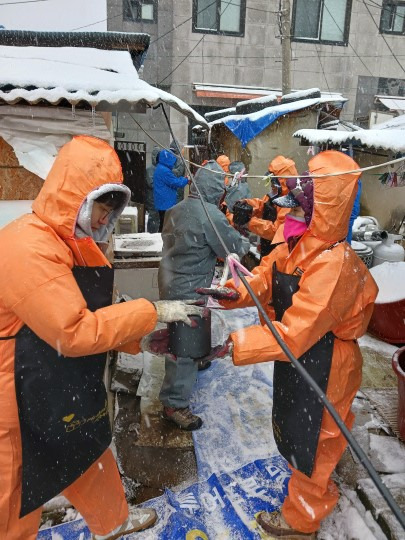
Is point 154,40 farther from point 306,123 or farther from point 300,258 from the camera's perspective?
point 300,258

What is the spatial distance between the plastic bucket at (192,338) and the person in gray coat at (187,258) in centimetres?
139

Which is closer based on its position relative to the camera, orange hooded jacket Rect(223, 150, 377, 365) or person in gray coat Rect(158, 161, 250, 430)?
orange hooded jacket Rect(223, 150, 377, 365)

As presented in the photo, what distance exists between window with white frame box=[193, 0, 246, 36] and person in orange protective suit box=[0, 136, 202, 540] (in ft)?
58.4

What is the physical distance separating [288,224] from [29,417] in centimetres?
181

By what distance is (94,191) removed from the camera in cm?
194

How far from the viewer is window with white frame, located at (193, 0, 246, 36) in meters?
17.0

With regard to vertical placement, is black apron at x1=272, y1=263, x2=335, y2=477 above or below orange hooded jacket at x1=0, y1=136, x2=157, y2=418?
below

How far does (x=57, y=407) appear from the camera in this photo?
2.06 m

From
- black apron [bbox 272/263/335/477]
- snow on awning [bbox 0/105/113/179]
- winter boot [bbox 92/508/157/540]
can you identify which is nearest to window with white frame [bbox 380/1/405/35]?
snow on awning [bbox 0/105/113/179]

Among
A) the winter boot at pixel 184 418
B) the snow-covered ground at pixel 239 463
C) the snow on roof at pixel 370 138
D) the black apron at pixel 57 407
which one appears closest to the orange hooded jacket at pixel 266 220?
the snow on roof at pixel 370 138

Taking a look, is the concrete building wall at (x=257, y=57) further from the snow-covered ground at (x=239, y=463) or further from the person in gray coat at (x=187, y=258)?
the snow-covered ground at (x=239, y=463)

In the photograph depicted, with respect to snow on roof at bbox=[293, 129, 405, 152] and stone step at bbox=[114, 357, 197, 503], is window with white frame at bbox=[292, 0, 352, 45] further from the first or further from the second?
stone step at bbox=[114, 357, 197, 503]

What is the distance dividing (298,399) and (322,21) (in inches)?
783

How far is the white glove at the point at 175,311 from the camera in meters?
2.18
